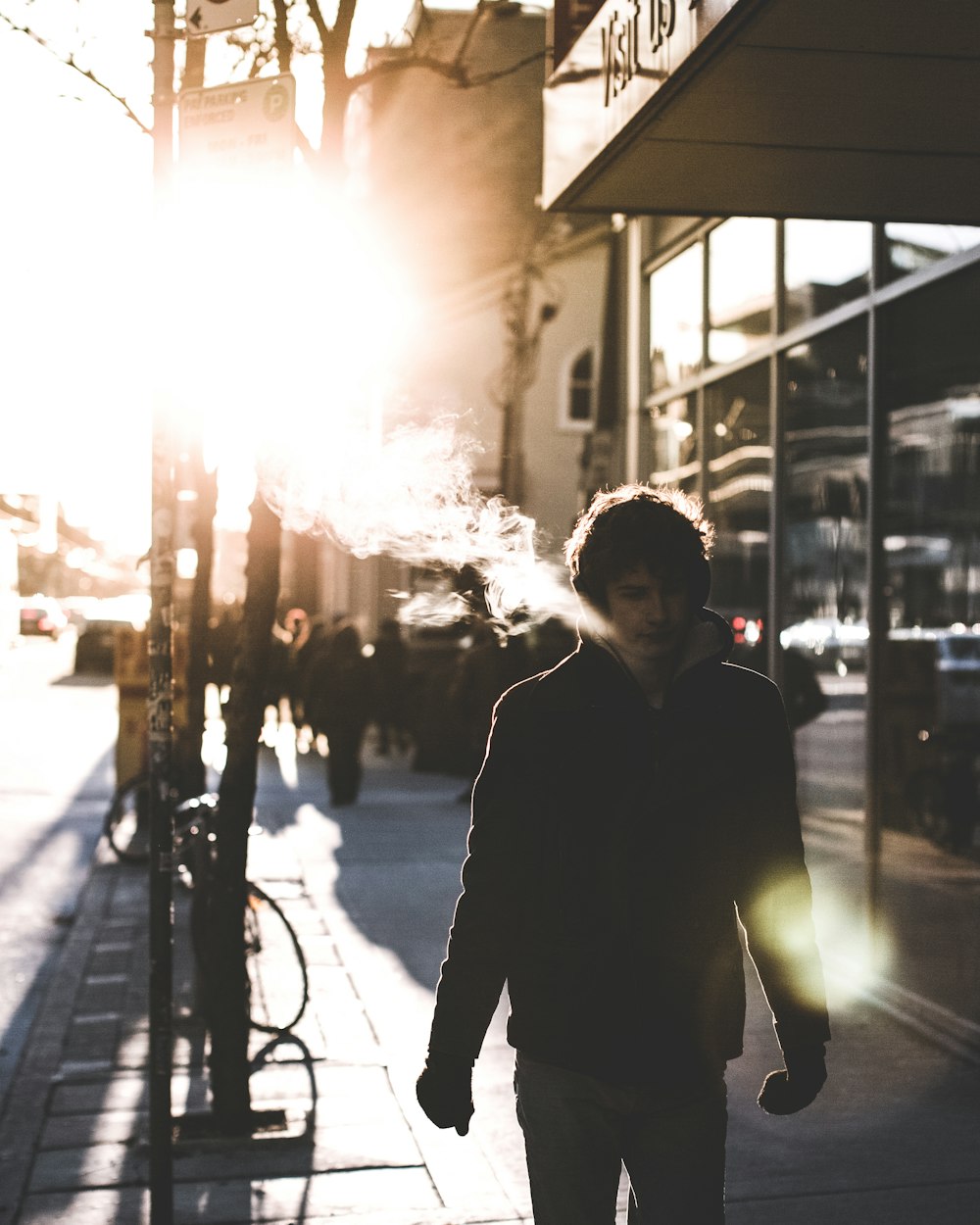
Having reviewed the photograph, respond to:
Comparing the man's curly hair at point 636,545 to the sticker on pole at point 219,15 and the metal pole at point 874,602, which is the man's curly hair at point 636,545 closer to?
the sticker on pole at point 219,15

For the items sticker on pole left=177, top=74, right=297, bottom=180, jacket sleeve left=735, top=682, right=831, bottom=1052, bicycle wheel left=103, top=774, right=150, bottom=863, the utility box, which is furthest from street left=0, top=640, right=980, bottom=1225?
sticker on pole left=177, top=74, right=297, bottom=180

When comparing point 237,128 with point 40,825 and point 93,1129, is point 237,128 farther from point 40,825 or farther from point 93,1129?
point 40,825

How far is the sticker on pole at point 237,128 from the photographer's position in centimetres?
405

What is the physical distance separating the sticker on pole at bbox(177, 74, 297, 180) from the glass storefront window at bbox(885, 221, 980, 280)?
10.5 feet

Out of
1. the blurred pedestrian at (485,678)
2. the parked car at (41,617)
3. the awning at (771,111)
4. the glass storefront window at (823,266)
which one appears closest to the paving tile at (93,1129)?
the awning at (771,111)

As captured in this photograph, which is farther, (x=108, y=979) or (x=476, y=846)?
(x=108, y=979)

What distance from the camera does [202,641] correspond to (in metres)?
9.38

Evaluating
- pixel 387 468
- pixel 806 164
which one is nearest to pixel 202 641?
pixel 387 468

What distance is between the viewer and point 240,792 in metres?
5.10

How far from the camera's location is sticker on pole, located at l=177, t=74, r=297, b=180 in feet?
13.3

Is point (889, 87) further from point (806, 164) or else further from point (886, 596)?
point (886, 596)

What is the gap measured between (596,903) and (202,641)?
7.22 m

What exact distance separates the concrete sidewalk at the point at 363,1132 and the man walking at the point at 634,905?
76.7 inches

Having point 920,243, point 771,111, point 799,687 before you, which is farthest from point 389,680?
point 771,111
